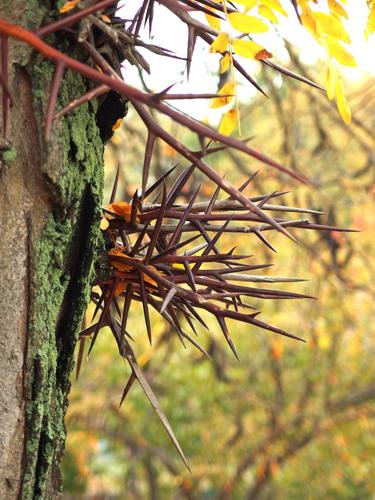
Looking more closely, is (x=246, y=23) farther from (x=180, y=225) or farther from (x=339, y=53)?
(x=180, y=225)

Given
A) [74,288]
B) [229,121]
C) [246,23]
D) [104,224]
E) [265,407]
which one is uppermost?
[246,23]

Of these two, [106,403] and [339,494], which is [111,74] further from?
[339,494]

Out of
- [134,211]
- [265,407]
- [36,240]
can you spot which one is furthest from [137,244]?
[265,407]

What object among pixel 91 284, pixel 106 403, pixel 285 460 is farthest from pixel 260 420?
pixel 91 284


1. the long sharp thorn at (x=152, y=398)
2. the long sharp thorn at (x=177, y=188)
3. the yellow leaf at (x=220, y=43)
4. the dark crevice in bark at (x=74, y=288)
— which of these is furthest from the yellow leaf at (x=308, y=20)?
the long sharp thorn at (x=152, y=398)

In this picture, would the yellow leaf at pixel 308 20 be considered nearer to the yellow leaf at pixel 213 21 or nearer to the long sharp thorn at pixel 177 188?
the yellow leaf at pixel 213 21

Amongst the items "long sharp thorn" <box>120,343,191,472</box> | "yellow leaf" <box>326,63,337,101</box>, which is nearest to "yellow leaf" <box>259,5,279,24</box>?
"yellow leaf" <box>326,63,337,101</box>
